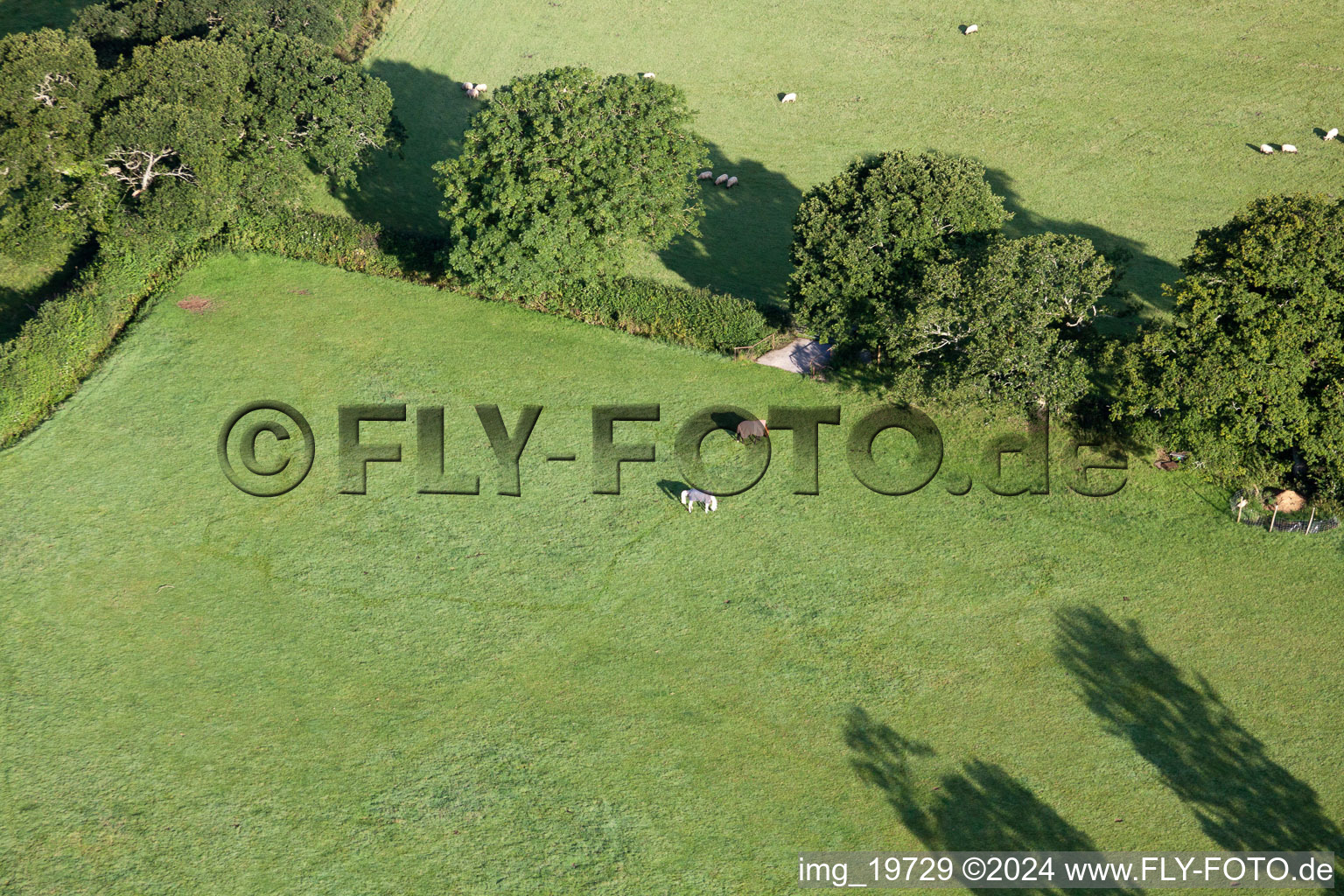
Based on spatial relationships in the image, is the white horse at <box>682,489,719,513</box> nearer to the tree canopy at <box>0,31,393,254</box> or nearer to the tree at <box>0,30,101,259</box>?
the tree canopy at <box>0,31,393,254</box>

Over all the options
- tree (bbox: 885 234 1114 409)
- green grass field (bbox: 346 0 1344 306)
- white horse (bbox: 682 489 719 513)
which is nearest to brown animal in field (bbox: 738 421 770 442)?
white horse (bbox: 682 489 719 513)

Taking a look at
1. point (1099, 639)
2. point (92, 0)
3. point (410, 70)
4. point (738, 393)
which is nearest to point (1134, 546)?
point (1099, 639)

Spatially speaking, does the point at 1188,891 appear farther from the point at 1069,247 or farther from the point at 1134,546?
the point at 1069,247

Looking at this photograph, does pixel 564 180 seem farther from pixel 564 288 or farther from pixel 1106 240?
pixel 1106 240

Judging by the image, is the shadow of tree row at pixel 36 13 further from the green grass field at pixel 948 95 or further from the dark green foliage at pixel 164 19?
the green grass field at pixel 948 95

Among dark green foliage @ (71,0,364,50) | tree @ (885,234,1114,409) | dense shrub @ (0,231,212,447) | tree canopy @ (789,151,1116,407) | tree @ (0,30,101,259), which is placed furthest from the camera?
dark green foliage @ (71,0,364,50)

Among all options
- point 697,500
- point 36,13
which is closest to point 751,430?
point 697,500
